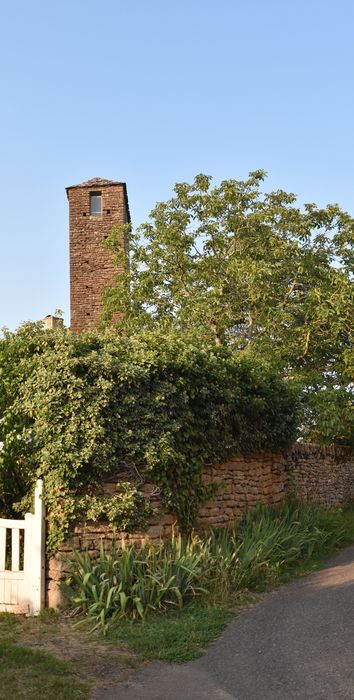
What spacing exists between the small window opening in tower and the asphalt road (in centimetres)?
1914

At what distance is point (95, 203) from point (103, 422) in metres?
17.7

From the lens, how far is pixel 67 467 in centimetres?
849

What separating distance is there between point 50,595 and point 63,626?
2.69 ft

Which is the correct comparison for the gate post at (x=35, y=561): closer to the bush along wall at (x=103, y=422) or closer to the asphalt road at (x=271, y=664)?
the bush along wall at (x=103, y=422)

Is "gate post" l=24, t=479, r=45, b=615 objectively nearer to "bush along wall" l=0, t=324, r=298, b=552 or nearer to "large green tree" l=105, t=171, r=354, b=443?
"bush along wall" l=0, t=324, r=298, b=552

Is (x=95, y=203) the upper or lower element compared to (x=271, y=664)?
upper

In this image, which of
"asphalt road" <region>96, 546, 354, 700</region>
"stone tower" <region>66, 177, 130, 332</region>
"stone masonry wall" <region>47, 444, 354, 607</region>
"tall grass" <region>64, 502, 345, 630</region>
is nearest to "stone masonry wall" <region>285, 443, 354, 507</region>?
"stone masonry wall" <region>47, 444, 354, 607</region>

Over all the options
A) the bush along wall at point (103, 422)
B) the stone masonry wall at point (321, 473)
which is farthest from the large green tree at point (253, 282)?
the bush along wall at point (103, 422)

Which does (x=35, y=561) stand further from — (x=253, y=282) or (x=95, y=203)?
(x=95, y=203)

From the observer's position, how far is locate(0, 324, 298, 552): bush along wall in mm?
8617

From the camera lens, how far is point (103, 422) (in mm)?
8812

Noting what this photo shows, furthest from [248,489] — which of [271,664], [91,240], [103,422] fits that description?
[91,240]

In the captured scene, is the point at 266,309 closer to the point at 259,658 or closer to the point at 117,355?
the point at 117,355

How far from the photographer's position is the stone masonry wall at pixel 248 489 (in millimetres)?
8555
